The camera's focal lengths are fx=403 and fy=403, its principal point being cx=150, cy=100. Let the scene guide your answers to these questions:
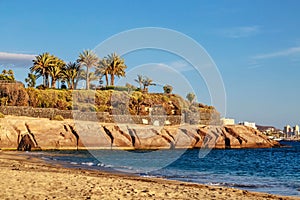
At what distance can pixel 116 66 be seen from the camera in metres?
93.3

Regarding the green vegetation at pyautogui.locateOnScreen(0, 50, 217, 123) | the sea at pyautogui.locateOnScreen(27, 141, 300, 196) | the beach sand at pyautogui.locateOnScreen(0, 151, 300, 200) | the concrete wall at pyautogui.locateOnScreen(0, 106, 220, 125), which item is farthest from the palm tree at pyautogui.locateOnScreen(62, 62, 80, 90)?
the beach sand at pyautogui.locateOnScreen(0, 151, 300, 200)

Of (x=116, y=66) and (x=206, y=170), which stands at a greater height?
(x=116, y=66)

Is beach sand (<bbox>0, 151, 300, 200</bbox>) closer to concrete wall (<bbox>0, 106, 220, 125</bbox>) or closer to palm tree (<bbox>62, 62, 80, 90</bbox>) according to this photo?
concrete wall (<bbox>0, 106, 220, 125</bbox>)

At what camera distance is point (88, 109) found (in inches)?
3036

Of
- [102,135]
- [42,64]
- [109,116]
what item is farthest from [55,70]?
[102,135]

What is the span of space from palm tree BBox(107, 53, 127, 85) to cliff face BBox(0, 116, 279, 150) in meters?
28.2

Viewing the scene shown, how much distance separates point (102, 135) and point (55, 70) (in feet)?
117

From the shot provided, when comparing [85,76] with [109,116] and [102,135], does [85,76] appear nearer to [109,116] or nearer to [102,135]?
[109,116]

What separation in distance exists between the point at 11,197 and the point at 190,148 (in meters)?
61.5

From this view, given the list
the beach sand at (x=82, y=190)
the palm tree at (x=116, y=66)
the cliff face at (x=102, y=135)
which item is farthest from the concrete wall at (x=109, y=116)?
the beach sand at (x=82, y=190)

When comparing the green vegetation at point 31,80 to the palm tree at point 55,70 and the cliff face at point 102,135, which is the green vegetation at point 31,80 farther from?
the cliff face at point 102,135

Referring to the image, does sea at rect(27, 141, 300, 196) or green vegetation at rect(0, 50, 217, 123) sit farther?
green vegetation at rect(0, 50, 217, 123)

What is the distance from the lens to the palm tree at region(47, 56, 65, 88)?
89625mm

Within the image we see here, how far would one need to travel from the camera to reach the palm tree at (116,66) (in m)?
92.9
